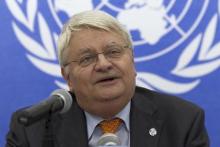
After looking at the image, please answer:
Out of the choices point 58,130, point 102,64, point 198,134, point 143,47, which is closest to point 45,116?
point 102,64

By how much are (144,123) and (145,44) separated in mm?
514

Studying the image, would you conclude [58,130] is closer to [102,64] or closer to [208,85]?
[102,64]

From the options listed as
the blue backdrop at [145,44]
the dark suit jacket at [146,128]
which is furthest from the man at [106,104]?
the blue backdrop at [145,44]

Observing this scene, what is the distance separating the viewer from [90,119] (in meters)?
1.53

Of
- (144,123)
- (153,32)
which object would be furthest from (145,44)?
(144,123)

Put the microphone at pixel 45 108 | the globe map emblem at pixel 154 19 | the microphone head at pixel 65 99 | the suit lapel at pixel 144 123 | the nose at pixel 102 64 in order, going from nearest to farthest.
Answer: the microphone at pixel 45 108, the microphone head at pixel 65 99, the nose at pixel 102 64, the suit lapel at pixel 144 123, the globe map emblem at pixel 154 19

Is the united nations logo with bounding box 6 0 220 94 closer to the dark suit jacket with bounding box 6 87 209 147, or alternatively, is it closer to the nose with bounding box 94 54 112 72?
the dark suit jacket with bounding box 6 87 209 147

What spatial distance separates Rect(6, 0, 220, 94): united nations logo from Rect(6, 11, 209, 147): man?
321 mm

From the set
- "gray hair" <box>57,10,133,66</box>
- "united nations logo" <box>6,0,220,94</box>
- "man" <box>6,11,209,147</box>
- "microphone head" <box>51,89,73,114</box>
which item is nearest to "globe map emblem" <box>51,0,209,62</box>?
"united nations logo" <box>6,0,220,94</box>

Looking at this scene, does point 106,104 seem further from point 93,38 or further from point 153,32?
point 153,32

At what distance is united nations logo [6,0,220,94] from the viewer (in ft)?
6.30

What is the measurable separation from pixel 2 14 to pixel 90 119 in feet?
2.44

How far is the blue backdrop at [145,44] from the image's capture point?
75.6 inches

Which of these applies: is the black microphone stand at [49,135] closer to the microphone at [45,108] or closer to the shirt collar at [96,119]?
the microphone at [45,108]
